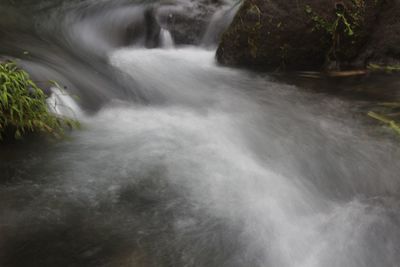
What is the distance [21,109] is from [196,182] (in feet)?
6.29

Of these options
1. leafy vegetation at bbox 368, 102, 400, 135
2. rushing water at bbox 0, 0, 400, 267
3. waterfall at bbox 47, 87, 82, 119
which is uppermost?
waterfall at bbox 47, 87, 82, 119

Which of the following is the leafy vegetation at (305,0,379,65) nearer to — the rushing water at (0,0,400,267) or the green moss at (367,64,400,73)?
the green moss at (367,64,400,73)

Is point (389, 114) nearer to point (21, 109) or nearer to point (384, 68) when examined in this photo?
point (384, 68)

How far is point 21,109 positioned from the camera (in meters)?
3.83

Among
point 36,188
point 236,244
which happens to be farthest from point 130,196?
point 236,244

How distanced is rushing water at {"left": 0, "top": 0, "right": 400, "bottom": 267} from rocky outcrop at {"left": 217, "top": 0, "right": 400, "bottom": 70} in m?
0.97

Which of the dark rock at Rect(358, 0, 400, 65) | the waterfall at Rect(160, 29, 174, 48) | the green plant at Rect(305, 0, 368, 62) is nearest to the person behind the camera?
the green plant at Rect(305, 0, 368, 62)

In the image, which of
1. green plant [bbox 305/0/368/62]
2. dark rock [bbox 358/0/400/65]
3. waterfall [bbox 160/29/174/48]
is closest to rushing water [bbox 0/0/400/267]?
green plant [bbox 305/0/368/62]

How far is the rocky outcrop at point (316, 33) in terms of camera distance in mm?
6453

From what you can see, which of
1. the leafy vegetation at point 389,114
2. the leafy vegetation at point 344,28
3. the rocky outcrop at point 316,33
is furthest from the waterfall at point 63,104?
the leafy vegetation at point 344,28

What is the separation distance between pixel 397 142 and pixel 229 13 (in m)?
5.05

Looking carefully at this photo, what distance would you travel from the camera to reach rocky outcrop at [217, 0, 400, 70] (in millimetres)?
6453

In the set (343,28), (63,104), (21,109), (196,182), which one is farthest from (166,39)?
(196,182)

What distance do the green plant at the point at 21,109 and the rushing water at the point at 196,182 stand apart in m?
0.22
